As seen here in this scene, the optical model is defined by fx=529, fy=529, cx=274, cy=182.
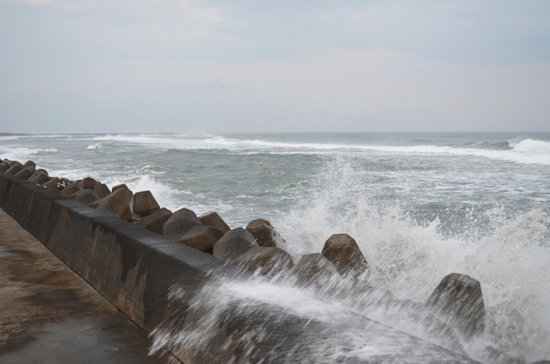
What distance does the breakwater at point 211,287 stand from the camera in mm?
1991

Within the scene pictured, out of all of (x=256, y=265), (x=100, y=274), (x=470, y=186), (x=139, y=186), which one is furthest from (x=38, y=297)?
(x=470, y=186)

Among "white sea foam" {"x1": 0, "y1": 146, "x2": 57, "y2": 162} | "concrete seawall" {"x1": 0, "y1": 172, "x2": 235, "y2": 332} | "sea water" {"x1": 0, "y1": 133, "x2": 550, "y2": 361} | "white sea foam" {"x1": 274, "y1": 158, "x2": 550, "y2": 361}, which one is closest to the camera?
"concrete seawall" {"x1": 0, "y1": 172, "x2": 235, "y2": 332}

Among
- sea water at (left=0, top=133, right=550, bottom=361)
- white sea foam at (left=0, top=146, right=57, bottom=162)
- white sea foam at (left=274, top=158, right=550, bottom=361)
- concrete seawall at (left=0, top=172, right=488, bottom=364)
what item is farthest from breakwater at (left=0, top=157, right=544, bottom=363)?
white sea foam at (left=0, top=146, right=57, bottom=162)

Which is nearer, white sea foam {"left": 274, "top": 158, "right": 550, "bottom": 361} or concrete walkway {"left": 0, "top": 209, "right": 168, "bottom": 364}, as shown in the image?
concrete walkway {"left": 0, "top": 209, "right": 168, "bottom": 364}

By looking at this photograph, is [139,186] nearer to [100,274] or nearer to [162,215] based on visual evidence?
[162,215]

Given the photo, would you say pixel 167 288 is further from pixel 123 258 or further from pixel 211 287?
pixel 123 258

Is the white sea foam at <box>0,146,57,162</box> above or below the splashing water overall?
below

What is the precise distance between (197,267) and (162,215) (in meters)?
3.04

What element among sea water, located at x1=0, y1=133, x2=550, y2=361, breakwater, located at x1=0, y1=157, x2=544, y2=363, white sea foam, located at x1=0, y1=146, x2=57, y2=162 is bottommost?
white sea foam, located at x1=0, y1=146, x2=57, y2=162

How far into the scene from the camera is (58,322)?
3266mm

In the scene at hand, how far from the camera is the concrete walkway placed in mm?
2793

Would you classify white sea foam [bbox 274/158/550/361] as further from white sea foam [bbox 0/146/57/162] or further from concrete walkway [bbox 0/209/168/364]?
white sea foam [bbox 0/146/57/162]

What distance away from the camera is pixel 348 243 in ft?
15.7

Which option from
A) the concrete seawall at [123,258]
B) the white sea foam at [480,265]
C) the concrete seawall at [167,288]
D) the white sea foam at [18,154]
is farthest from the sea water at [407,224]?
the white sea foam at [18,154]
